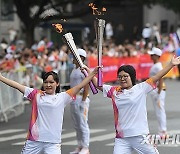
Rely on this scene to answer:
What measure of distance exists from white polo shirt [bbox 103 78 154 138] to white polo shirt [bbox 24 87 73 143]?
0.68m

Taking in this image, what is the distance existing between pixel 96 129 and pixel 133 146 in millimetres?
5958

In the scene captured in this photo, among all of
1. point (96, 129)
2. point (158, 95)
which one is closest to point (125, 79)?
point (158, 95)

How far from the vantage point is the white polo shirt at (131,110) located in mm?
7387

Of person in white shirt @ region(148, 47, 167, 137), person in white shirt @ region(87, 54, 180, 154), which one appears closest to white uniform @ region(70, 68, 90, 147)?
person in white shirt @ region(148, 47, 167, 137)

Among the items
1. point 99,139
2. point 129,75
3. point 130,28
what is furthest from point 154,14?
point 129,75

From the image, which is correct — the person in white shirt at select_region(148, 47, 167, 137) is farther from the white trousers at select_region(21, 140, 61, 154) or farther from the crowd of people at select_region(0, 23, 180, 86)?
the crowd of people at select_region(0, 23, 180, 86)

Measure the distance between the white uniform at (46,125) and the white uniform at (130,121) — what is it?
25.5 inches

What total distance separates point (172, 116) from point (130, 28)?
122ft

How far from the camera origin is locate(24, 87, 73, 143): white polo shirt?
285 inches

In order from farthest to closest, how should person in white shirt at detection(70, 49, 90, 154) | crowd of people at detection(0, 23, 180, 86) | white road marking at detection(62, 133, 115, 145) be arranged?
crowd of people at detection(0, 23, 180, 86), white road marking at detection(62, 133, 115, 145), person in white shirt at detection(70, 49, 90, 154)

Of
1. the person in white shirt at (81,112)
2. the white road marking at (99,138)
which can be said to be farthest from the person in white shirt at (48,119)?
the white road marking at (99,138)

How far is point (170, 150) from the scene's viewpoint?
10.5 metres

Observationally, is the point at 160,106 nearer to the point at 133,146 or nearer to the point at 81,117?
the point at 81,117

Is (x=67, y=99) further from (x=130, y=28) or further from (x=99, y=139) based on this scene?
(x=130, y=28)
